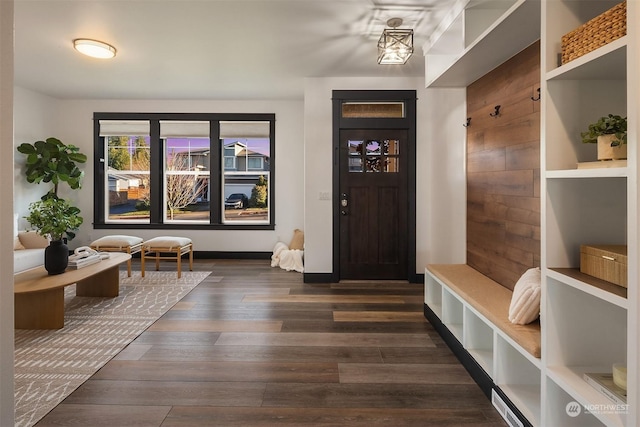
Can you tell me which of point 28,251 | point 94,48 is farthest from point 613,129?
point 28,251

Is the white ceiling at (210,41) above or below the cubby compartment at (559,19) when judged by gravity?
above

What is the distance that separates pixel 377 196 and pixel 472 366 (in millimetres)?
2837

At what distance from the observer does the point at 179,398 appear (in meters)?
2.17

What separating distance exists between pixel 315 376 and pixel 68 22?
3541 millimetres

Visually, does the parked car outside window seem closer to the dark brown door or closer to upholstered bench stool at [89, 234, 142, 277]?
upholstered bench stool at [89, 234, 142, 277]

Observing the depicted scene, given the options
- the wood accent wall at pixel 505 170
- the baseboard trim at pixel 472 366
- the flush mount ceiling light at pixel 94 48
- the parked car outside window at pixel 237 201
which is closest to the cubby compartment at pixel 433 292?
the baseboard trim at pixel 472 366

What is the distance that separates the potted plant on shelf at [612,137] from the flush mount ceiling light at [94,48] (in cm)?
414

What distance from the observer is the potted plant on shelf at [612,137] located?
1397 millimetres

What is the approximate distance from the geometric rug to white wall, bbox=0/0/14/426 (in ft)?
2.93

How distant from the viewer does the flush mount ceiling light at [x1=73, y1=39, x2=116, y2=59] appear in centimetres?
378

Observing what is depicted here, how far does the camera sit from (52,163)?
577cm

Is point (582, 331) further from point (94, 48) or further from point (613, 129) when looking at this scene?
point (94, 48)

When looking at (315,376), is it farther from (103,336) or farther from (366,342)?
(103,336)

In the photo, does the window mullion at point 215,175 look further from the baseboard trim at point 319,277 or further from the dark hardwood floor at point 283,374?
the dark hardwood floor at point 283,374
